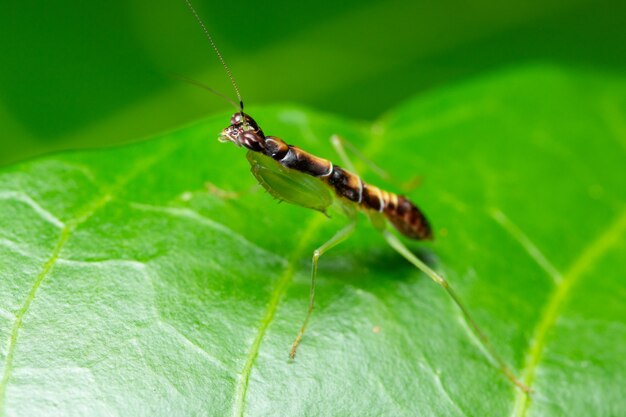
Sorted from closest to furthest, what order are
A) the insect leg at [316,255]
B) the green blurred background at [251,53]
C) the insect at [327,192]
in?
the insect leg at [316,255], the insect at [327,192], the green blurred background at [251,53]

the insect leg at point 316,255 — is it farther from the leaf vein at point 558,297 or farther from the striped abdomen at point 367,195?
the leaf vein at point 558,297

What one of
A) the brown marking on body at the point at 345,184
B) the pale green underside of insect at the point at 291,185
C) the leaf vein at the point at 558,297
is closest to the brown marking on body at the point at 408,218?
the brown marking on body at the point at 345,184

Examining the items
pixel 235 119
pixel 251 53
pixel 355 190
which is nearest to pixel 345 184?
pixel 355 190

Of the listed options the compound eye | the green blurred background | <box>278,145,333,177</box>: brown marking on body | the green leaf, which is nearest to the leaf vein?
the green leaf

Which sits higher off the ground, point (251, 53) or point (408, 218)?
point (251, 53)

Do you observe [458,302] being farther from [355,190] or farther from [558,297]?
[355,190]

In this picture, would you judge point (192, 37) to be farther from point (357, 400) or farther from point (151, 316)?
point (357, 400)
